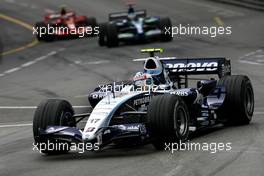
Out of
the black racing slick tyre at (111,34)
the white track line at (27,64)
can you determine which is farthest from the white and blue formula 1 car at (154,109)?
the black racing slick tyre at (111,34)

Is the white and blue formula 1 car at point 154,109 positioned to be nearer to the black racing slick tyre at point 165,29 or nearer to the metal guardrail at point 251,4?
the black racing slick tyre at point 165,29

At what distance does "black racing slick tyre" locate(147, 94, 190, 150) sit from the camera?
13453mm

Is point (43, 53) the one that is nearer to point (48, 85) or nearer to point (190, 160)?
point (48, 85)

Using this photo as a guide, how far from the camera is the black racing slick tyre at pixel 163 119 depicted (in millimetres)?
13453

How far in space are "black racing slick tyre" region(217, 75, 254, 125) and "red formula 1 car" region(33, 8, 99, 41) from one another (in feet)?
65.3

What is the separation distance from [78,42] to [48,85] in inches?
377

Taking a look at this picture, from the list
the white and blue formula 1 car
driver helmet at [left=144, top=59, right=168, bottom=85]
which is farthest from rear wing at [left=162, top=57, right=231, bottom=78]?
driver helmet at [left=144, top=59, right=168, bottom=85]

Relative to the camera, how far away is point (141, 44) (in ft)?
108

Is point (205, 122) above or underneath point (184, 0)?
underneath

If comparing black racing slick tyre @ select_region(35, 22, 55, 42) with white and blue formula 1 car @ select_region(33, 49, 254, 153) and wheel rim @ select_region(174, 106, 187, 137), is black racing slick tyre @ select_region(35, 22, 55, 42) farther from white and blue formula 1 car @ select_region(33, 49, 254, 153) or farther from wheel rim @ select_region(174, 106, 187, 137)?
wheel rim @ select_region(174, 106, 187, 137)

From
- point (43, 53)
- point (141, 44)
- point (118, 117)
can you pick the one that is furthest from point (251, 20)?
point (118, 117)

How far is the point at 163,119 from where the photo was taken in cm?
1345

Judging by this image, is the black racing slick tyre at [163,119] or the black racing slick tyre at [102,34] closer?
the black racing slick tyre at [163,119]

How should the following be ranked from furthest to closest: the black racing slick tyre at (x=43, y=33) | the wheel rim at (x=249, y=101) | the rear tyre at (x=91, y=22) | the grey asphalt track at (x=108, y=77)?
the rear tyre at (x=91, y=22), the black racing slick tyre at (x=43, y=33), the wheel rim at (x=249, y=101), the grey asphalt track at (x=108, y=77)
